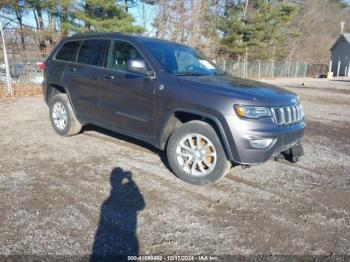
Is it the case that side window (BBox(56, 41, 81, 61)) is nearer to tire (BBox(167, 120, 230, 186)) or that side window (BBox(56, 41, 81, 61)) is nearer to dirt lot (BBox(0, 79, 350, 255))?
dirt lot (BBox(0, 79, 350, 255))

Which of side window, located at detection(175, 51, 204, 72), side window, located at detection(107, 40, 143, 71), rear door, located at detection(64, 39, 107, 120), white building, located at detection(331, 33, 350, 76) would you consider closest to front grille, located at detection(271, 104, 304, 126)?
side window, located at detection(175, 51, 204, 72)

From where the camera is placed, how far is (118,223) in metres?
3.04

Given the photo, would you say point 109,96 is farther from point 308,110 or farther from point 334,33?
point 334,33

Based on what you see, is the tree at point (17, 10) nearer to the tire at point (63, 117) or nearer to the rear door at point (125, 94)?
the tire at point (63, 117)

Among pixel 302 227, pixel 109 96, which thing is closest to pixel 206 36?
pixel 109 96

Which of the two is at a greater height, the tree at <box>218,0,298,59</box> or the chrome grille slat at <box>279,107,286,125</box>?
the tree at <box>218,0,298,59</box>

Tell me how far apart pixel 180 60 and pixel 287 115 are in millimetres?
1800

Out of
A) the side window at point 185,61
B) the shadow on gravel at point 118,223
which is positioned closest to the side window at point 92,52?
the side window at point 185,61

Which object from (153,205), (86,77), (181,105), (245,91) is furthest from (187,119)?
(86,77)

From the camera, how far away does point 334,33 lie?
194 feet

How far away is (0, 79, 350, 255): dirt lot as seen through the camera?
109 inches

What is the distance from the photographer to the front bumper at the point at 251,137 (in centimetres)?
352

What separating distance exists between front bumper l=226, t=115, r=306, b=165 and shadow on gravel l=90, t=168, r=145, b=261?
4.18 feet

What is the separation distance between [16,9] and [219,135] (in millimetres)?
21587
